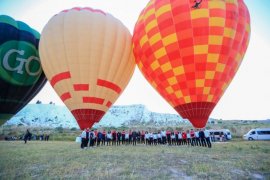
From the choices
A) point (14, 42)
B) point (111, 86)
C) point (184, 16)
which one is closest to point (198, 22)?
point (184, 16)

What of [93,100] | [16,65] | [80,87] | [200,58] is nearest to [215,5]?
[200,58]

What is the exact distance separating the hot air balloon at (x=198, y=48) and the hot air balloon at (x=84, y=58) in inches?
142

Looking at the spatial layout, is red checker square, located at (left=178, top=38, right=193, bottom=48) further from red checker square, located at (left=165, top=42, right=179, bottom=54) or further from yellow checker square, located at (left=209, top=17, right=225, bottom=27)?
yellow checker square, located at (left=209, top=17, right=225, bottom=27)

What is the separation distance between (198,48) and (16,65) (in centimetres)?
1208

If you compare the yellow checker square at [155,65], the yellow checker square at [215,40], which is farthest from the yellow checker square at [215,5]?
the yellow checker square at [155,65]

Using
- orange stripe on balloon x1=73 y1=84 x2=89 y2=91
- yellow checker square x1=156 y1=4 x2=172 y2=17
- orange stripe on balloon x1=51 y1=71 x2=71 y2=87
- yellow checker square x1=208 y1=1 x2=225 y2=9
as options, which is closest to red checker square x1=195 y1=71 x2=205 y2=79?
yellow checker square x1=208 y1=1 x2=225 y2=9

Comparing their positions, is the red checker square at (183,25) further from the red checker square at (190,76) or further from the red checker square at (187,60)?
the red checker square at (190,76)

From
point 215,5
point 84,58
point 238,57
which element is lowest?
point 238,57

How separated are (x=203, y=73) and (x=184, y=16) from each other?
3237 millimetres

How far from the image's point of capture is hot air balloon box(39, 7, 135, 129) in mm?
14391

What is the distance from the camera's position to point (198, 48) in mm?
11633

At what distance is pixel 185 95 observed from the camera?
1209 cm

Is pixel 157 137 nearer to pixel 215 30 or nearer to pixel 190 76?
pixel 190 76

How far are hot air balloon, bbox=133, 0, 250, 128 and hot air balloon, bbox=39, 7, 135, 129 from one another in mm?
3618
